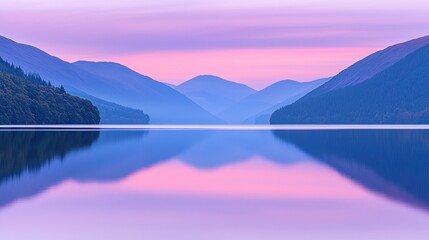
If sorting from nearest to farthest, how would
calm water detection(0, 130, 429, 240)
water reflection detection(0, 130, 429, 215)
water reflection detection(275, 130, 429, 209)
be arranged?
calm water detection(0, 130, 429, 240) < water reflection detection(275, 130, 429, 209) < water reflection detection(0, 130, 429, 215)

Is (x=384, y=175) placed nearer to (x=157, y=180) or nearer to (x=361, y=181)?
(x=361, y=181)

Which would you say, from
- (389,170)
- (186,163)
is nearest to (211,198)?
(389,170)

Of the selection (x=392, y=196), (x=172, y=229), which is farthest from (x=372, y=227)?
(x=392, y=196)

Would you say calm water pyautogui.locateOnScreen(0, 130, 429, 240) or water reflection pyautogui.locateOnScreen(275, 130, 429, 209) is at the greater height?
water reflection pyautogui.locateOnScreen(275, 130, 429, 209)

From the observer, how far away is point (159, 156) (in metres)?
67.0

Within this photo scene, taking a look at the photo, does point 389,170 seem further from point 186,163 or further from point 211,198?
point 211,198

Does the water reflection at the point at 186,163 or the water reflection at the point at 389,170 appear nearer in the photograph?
the water reflection at the point at 389,170

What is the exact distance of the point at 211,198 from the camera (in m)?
→ 34.6

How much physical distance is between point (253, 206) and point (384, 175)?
632 inches

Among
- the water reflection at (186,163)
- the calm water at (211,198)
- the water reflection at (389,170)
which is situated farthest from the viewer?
the water reflection at (186,163)

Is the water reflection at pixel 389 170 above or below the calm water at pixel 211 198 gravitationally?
above

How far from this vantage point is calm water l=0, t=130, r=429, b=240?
2519 centimetres

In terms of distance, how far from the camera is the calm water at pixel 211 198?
25188 millimetres

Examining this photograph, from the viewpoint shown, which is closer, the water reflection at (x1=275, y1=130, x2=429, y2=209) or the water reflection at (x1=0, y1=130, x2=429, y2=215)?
the water reflection at (x1=275, y1=130, x2=429, y2=209)
